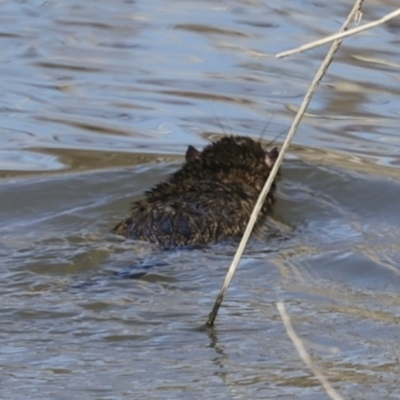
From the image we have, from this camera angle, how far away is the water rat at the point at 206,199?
7094mm

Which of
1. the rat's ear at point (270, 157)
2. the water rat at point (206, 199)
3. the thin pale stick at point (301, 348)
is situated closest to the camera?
the thin pale stick at point (301, 348)

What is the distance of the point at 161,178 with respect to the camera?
888 cm

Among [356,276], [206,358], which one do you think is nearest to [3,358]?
[206,358]

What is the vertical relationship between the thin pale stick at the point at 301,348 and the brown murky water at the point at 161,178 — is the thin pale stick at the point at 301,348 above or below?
above

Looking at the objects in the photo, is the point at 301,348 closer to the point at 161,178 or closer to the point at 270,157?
the point at 270,157

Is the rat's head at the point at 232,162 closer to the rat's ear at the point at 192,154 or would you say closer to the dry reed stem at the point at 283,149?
the rat's ear at the point at 192,154

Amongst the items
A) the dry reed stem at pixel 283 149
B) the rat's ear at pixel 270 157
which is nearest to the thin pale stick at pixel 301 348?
the dry reed stem at pixel 283 149

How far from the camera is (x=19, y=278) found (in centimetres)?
647

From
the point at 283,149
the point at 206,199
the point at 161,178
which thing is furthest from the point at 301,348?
the point at 161,178

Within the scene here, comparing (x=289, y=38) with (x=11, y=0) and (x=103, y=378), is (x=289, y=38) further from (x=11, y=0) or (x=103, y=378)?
(x=103, y=378)

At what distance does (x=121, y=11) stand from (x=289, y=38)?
208cm

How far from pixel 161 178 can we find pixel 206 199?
1571 millimetres

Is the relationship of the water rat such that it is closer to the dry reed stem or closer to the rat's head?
the rat's head

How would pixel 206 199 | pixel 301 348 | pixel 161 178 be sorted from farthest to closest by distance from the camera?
pixel 161 178 → pixel 206 199 → pixel 301 348
